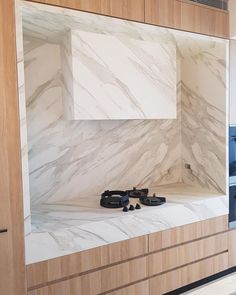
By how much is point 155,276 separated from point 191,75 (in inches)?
71.4

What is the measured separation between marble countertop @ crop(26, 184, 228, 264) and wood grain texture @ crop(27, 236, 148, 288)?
4cm

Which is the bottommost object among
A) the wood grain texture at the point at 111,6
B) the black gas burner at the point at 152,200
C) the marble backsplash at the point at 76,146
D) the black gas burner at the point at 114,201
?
the black gas burner at the point at 152,200

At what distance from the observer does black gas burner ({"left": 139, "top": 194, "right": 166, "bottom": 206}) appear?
2382 mm

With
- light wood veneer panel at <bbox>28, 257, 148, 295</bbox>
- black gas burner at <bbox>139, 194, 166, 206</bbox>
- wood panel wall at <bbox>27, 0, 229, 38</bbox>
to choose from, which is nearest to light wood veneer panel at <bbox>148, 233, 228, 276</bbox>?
light wood veneer panel at <bbox>28, 257, 148, 295</bbox>

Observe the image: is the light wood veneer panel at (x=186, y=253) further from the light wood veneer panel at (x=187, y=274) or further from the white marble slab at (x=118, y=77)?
the white marble slab at (x=118, y=77)

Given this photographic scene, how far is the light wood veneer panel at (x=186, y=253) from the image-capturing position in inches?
90.4

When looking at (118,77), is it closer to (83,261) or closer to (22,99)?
(22,99)

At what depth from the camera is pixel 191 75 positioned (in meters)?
2.98

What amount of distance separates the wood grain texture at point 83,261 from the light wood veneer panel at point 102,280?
0.13ft

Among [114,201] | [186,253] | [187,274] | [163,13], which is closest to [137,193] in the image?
[114,201]

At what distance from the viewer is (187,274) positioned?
2467 mm

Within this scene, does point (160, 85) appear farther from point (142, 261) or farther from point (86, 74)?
point (142, 261)

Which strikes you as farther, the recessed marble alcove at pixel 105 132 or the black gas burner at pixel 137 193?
the black gas burner at pixel 137 193

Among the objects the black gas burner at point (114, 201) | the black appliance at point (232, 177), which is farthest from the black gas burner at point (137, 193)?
the black appliance at point (232, 177)
